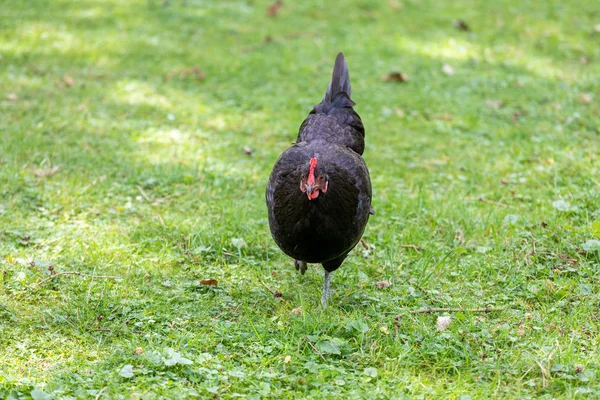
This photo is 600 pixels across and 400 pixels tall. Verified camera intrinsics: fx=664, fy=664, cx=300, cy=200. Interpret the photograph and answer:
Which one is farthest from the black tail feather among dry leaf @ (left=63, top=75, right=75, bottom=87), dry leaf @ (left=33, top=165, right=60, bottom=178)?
dry leaf @ (left=63, top=75, right=75, bottom=87)

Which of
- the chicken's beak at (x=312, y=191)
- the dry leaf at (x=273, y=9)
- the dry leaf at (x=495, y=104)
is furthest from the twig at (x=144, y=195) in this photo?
the dry leaf at (x=273, y=9)

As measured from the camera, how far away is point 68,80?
7.98 meters

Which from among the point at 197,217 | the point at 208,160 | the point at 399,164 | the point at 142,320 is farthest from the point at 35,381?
the point at 399,164

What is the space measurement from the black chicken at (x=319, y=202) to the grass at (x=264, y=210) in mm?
435

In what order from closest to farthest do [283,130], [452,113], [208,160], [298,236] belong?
[298,236]
[208,160]
[283,130]
[452,113]

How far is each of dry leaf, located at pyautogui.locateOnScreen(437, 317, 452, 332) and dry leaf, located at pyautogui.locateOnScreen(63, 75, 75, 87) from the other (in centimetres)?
572

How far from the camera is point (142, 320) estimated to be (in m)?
3.92

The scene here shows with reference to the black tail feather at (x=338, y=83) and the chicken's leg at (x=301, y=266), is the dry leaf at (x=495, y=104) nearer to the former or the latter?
the black tail feather at (x=338, y=83)

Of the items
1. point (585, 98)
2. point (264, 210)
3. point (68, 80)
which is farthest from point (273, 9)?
point (264, 210)

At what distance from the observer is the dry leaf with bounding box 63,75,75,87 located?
791 cm

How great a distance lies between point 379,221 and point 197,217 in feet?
4.81

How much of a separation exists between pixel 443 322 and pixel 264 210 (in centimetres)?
199

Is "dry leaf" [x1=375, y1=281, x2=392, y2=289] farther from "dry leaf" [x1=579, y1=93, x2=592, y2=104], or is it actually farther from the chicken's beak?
"dry leaf" [x1=579, y1=93, x2=592, y2=104]

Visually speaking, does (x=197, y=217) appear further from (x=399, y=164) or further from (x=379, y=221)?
(x=399, y=164)
